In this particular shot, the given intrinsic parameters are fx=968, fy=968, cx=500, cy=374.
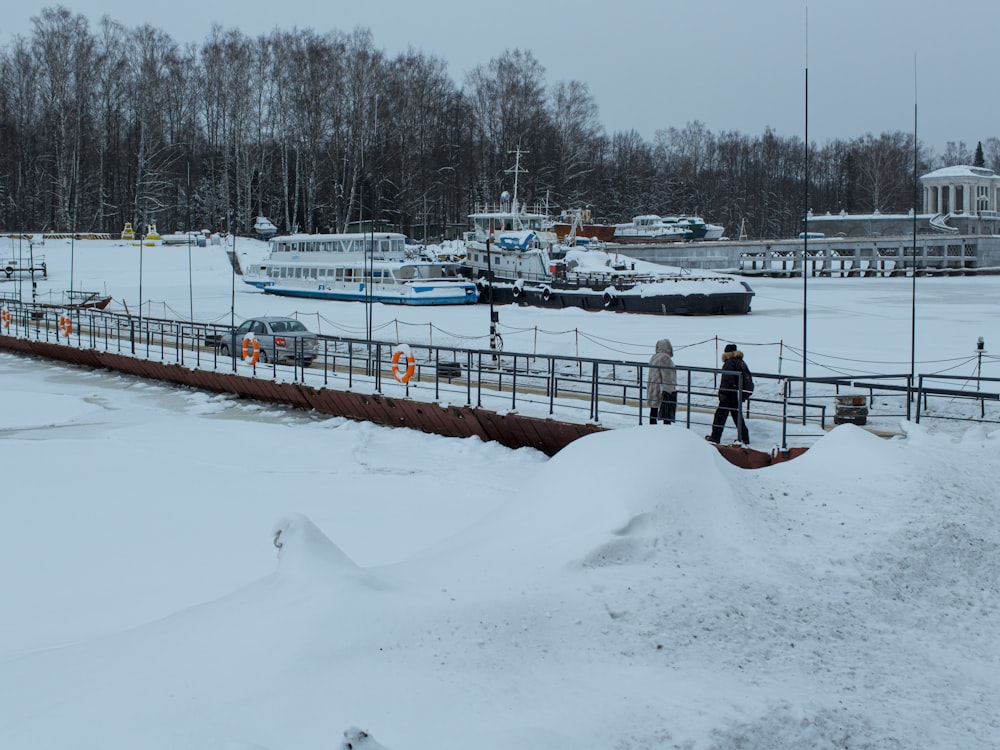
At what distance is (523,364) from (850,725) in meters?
19.7

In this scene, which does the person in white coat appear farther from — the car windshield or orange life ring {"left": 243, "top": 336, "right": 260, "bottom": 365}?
the car windshield

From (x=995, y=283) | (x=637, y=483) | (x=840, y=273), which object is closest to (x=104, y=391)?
(x=637, y=483)

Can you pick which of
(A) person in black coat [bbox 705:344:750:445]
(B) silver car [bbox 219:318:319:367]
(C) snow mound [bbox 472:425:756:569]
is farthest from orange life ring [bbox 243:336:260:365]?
(C) snow mound [bbox 472:425:756:569]

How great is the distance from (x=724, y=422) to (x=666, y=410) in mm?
989

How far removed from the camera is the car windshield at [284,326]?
956 inches

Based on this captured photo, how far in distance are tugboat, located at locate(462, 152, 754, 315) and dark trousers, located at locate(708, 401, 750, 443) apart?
69.4ft

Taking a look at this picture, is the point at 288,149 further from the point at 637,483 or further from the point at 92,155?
the point at 637,483

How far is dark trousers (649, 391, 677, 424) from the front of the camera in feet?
43.7

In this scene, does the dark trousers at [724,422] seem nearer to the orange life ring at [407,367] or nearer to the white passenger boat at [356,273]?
the orange life ring at [407,367]

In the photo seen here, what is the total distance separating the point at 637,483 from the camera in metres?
7.59

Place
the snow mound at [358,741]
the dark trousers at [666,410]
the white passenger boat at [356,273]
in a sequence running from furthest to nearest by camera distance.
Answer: the white passenger boat at [356,273]
the dark trousers at [666,410]
the snow mound at [358,741]

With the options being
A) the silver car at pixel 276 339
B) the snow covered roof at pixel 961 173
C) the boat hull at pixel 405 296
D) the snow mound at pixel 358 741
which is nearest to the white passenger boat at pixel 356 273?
the boat hull at pixel 405 296

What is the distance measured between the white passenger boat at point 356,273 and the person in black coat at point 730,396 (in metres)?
30.9

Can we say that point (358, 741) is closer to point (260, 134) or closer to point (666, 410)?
point (666, 410)
